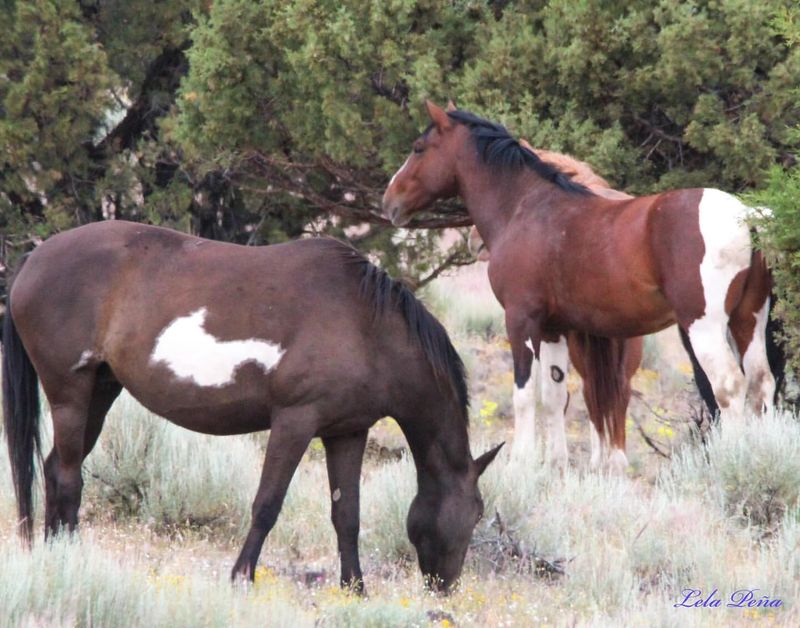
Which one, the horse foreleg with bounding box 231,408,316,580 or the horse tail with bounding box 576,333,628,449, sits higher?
the horse tail with bounding box 576,333,628,449

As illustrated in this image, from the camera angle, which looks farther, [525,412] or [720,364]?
[525,412]

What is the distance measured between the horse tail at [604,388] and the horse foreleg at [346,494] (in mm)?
3506

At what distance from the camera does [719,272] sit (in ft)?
25.5

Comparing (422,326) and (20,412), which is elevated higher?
(422,326)

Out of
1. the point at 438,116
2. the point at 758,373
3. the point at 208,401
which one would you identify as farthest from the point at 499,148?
the point at 208,401

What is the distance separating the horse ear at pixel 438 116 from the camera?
9.05 meters

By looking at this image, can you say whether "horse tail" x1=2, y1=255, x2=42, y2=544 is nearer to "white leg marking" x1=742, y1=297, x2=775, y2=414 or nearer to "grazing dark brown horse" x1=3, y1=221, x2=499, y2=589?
"grazing dark brown horse" x1=3, y1=221, x2=499, y2=589

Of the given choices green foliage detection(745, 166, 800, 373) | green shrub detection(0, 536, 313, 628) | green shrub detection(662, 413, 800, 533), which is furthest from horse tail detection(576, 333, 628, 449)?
green shrub detection(0, 536, 313, 628)

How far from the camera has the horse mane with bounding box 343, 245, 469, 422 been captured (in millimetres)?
5762

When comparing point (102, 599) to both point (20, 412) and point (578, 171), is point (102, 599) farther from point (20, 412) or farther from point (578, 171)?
point (578, 171)

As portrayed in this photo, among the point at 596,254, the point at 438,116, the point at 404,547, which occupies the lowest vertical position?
the point at 404,547

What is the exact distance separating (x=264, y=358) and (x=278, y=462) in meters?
0.44

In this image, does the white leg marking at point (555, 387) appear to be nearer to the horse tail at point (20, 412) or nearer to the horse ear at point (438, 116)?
the horse ear at point (438, 116)

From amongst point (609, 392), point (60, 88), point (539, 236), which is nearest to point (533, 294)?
point (539, 236)
